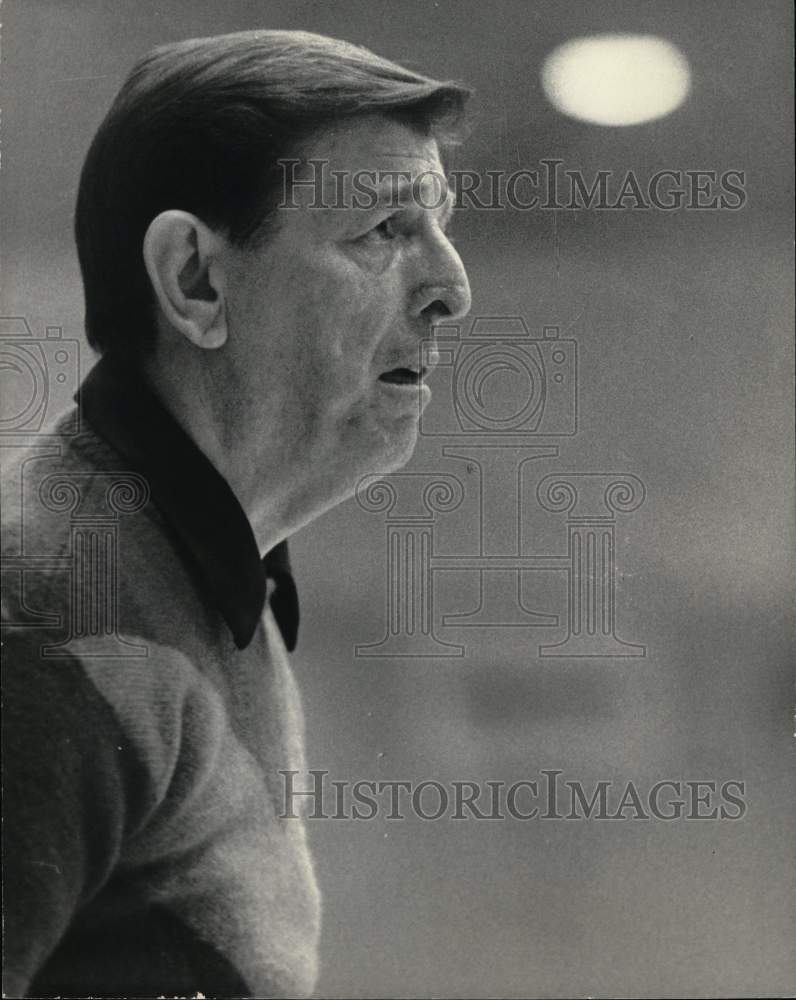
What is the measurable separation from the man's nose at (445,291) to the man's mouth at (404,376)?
7 cm

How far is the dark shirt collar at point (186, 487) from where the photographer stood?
143 centimetres

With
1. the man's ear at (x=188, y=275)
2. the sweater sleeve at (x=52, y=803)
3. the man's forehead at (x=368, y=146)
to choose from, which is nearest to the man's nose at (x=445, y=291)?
the man's forehead at (x=368, y=146)

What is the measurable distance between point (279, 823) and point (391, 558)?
15.1 inches

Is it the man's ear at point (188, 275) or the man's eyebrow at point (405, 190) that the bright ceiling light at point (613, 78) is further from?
the man's ear at point (188, 275)

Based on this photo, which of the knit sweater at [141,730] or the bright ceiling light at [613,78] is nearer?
the knit sweater at [141,730]

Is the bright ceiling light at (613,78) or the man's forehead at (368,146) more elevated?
the bright ceiling light at (613,78)

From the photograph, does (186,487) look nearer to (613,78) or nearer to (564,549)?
(564,549)

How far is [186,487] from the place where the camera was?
1.43 m

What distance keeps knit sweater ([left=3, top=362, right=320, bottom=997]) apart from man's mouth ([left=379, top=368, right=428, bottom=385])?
27 centimetres

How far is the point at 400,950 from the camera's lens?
4.78ft

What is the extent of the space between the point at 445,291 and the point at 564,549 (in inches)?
15.3

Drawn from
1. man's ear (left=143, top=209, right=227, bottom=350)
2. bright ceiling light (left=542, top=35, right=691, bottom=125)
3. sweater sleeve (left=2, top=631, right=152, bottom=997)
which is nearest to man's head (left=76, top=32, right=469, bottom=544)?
man's ear (left=143, top=209, right=227, bottom=350)

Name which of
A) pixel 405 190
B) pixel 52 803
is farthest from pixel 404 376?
pixel 52 803

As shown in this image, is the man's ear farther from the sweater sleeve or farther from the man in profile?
the sweater sleeve
